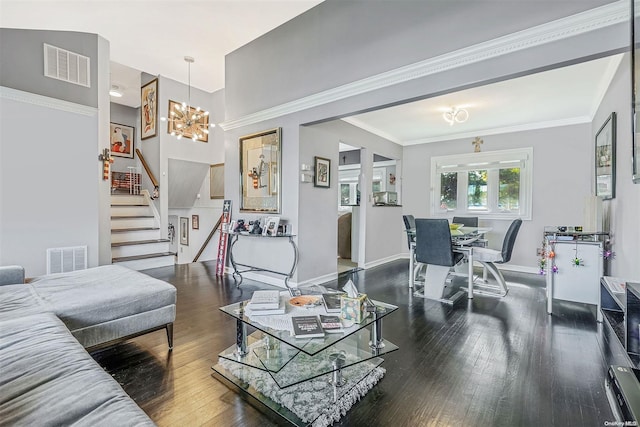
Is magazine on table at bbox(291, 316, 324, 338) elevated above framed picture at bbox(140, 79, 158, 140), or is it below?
below

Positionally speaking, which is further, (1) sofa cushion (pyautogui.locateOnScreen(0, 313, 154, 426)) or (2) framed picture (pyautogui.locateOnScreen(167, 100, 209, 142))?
(2) framed picture (pyautogui.locateOnScreen(167, 100, 209, 142))

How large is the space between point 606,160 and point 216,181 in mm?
6965

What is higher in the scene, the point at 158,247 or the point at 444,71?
the point at 444,71

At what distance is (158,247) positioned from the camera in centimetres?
554

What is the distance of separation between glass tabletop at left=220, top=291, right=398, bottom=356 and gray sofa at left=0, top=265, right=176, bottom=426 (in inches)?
28.8

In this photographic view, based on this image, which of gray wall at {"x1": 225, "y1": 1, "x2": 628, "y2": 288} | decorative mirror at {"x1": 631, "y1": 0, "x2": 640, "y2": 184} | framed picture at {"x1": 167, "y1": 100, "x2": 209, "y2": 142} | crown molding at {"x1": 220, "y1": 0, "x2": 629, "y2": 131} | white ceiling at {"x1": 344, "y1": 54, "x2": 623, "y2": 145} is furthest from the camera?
framed picture at {"x1": 167, "y1": 100, "x2": 209, "y2": 142}

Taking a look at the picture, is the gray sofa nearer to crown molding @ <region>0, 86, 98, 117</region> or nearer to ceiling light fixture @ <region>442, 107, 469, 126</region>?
crown molding @ <region>0, 86, 98, 117</region>

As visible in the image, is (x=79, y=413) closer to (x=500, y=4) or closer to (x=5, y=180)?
(x=500, y=4)

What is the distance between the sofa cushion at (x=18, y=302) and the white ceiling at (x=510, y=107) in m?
4.35

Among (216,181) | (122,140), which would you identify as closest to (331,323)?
(216,181)

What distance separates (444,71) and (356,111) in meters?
0.98

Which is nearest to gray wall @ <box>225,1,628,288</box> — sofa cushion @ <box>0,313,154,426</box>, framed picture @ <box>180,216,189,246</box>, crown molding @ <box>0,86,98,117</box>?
crown molding @ <box>0,86,98,117</box>

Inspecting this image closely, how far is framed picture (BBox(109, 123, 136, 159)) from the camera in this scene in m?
7.65

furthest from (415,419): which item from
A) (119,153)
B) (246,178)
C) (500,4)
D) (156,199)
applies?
(119,153)
